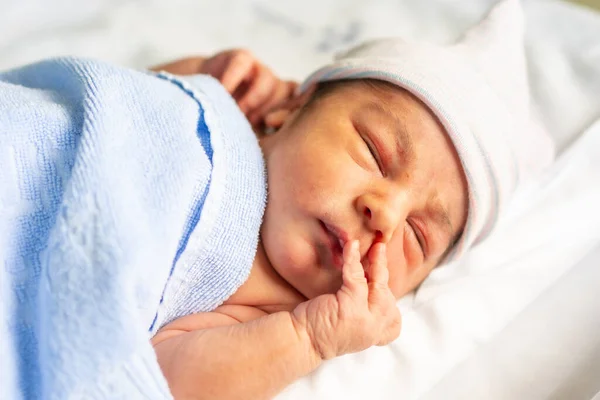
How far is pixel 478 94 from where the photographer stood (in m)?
0.99

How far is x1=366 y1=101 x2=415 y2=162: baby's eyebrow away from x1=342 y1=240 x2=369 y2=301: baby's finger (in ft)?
0.52

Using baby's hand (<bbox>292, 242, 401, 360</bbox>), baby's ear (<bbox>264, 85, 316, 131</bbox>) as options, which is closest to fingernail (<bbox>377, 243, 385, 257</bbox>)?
baby's hand (<bbox>292, 242, 401, 360</bbox>)

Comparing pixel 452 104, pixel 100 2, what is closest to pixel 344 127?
pixel 452 104

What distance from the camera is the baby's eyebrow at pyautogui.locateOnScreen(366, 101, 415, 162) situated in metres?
0.90

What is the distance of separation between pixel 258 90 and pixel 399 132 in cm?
39

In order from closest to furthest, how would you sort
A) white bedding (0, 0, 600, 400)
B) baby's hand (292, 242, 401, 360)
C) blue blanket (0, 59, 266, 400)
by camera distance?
blue blanket (0, 59, 266, 400), baby's hand (292, 242, 401, 360), white bedding (0, 0, 600, 400)

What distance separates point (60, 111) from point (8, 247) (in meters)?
0.20

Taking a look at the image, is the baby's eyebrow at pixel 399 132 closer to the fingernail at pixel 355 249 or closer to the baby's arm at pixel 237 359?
the fingernail at pixel 355 249

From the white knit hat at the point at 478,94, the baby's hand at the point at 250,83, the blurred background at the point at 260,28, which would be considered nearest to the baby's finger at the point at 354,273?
→ the white knit hat at the point at 478,94

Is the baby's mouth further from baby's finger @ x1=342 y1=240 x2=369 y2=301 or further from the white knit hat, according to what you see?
the white knit hat

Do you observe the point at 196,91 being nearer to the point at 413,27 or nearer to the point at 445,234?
the point at 445,234

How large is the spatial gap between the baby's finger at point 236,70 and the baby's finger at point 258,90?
2 centimetres

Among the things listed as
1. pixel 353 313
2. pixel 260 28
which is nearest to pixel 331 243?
pixel 353 313

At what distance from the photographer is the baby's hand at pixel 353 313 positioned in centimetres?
77
